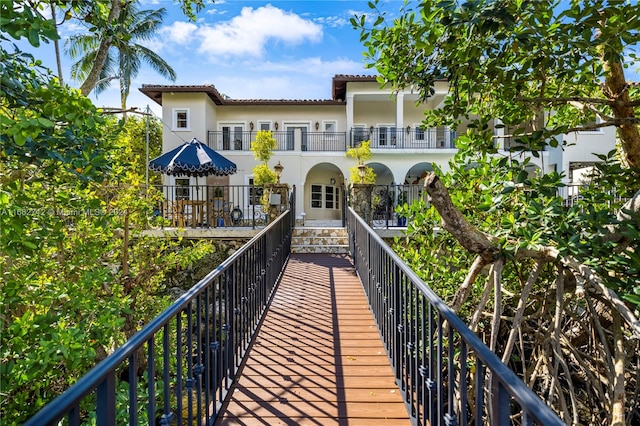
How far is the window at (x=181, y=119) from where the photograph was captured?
17438 millimetres

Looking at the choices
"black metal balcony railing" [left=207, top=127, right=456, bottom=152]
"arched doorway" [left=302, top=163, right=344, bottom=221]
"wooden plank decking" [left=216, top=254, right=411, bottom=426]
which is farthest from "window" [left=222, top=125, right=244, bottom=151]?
"wooden plank decking" [left=216, top=254, right=411, bottom=426]

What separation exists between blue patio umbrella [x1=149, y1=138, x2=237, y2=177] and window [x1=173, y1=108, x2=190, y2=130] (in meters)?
7.23

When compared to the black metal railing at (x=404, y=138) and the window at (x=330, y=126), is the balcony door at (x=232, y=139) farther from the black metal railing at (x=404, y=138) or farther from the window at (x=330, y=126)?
the black metal railing at (x=404, y=138)

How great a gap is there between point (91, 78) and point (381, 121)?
14.9 m

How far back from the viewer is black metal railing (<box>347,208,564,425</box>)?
47.4 inches

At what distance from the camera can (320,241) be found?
405 inches

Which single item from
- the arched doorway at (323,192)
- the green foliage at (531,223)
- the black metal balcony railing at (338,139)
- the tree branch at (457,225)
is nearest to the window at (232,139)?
the black metal balcony railing at (338,139)

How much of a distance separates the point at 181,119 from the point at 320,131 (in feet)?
23.0

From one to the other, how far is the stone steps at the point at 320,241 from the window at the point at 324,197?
925cm

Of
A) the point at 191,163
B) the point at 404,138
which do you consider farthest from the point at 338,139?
the point at 191,163

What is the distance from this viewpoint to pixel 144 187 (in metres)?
6.42

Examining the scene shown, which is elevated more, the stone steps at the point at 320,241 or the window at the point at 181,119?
the window at the point at 181,119

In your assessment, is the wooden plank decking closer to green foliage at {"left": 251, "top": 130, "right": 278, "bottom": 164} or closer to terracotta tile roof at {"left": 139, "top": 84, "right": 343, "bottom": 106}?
green foliage at {"left": 251, "top": 130, "right": 278, "bottom": 164}

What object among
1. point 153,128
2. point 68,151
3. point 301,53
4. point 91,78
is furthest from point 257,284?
point 153,128
